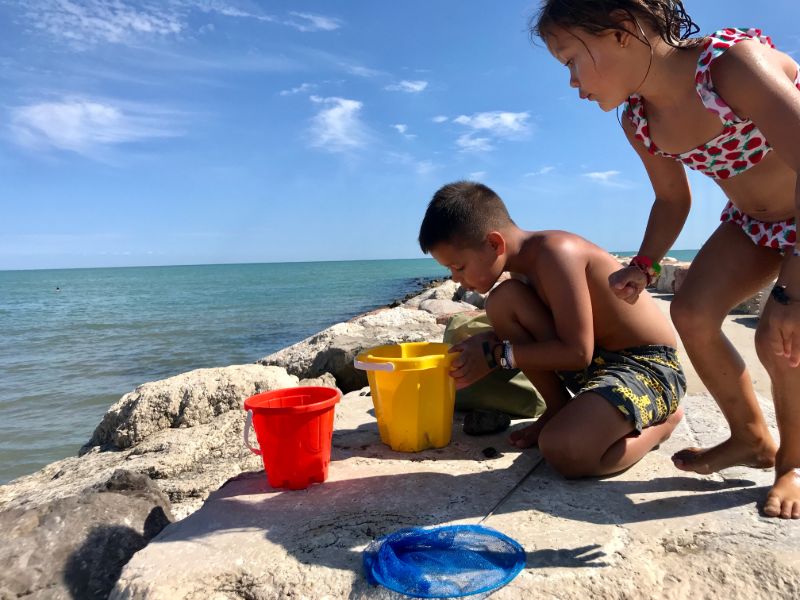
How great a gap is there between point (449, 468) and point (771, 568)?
110 cm

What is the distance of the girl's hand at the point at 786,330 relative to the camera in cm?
143

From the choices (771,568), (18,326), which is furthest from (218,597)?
(18,326)

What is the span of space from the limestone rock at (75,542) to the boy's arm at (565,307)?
1.61m

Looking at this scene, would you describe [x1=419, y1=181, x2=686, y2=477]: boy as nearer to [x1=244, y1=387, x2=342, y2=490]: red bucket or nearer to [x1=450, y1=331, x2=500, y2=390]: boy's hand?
[x1=450, y1=331, x2=500, y2=390]: boy's hand

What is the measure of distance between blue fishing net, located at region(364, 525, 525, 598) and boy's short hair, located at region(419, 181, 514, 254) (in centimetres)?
117

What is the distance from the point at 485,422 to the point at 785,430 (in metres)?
1.23

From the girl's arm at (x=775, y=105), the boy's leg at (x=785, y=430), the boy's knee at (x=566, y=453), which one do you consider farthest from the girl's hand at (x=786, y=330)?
the boy's knee at (x=566, y=453)

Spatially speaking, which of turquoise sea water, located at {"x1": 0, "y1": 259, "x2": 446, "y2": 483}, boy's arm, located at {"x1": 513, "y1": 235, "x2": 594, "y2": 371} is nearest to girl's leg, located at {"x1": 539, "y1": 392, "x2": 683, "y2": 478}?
boy's arm, located at {"x1": 513, "y1": 235, "x2": 594, "y2": 371}

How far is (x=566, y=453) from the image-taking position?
201 cm

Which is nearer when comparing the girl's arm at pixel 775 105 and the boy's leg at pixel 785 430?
the girl's arm at pixel 775 105

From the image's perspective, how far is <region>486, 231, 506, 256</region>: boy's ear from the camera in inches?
93.3

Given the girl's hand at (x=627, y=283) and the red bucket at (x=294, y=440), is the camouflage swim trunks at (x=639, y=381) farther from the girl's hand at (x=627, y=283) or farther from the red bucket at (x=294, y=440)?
the red bucket at (x=294, y=440)

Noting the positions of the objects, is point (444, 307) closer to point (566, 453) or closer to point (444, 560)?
point (566, 453)

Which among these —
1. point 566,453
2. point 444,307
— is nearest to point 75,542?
point 566,453
